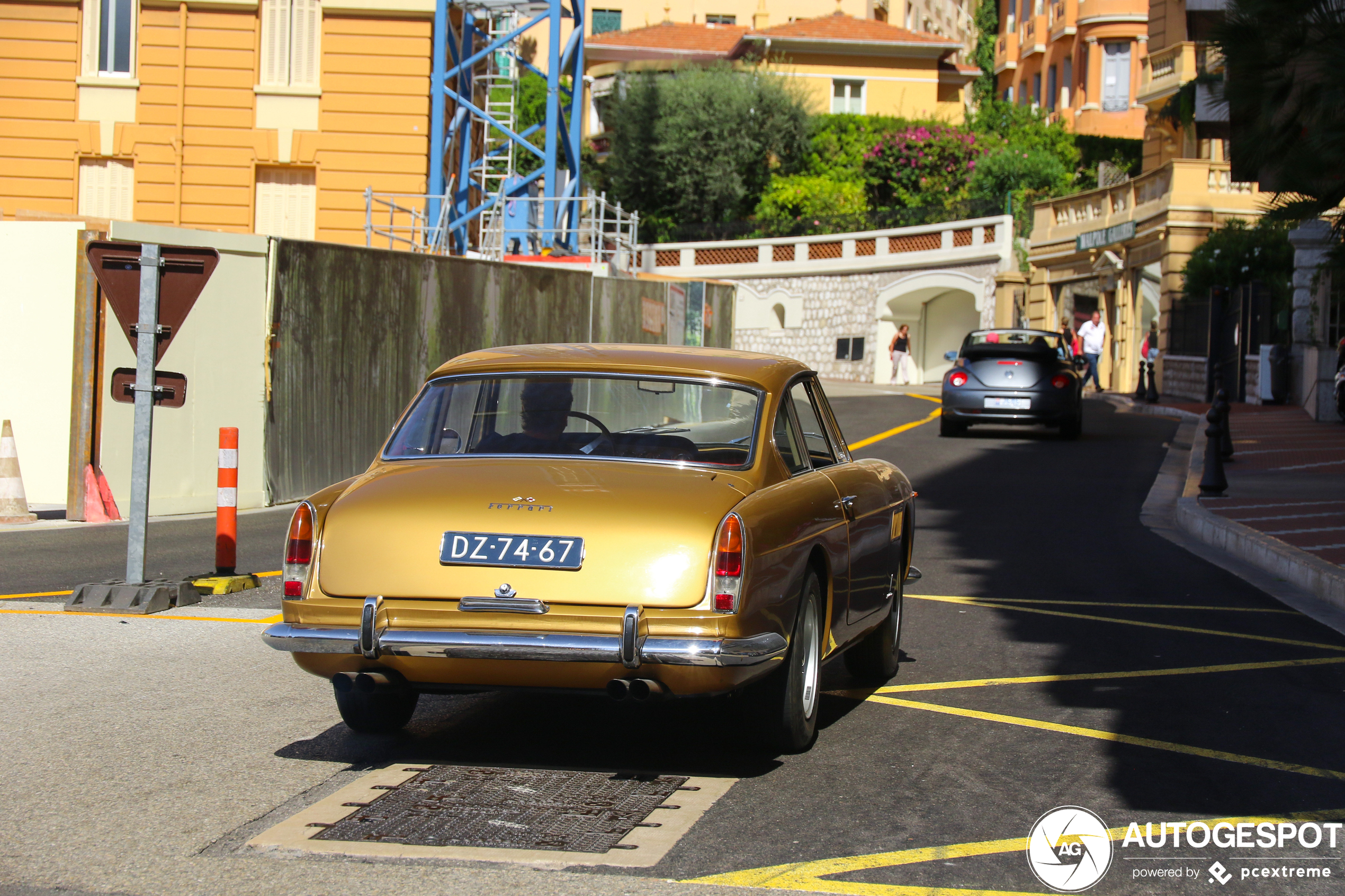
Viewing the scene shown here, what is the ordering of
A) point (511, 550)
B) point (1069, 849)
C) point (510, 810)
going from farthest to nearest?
point (511, 550)
point (510, 810)
point (1069, 849)

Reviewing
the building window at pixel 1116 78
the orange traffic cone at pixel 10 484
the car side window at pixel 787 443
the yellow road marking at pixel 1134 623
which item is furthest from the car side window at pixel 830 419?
the building window at pixel 1116 78

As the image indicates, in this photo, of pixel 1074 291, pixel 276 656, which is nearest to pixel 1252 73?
pixel 276 656

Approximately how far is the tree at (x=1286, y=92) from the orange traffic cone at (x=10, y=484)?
1083 cm

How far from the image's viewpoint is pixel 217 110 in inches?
1139

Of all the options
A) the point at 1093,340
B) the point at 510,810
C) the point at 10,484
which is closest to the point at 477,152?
the point at 1093,340

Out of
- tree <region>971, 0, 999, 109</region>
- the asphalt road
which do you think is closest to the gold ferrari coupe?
the asphalt road

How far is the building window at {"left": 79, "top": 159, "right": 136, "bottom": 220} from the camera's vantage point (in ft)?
95.8

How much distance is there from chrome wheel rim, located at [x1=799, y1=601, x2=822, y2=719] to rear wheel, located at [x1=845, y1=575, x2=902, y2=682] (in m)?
1.22

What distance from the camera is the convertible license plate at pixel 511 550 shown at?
4934 millimetres

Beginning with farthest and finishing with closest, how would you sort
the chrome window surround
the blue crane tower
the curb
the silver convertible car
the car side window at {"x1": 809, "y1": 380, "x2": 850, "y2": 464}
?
the blue crane tower, the silver convertible car, the curb, the car side window at {"x1": 809, "y1": 380, "x2": 850, "y2": 464}, the chrome window surround

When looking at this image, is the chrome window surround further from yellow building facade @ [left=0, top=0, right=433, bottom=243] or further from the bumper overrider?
yellow building facade @ [left=0, top=0, right=433, bottom=243]

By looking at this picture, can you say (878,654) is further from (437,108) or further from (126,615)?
(437,108)

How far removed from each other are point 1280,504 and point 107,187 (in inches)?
923

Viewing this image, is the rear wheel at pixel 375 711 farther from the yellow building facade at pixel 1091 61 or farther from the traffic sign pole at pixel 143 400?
the yellow building facade at pixel 1091 61
